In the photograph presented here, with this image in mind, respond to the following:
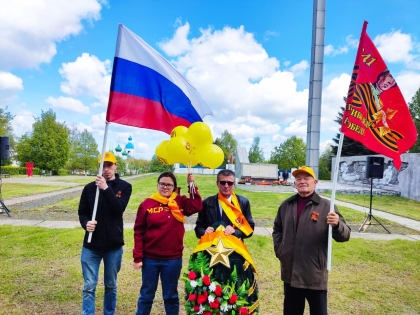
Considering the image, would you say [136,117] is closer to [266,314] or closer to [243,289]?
[243,289]

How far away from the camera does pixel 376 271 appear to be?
18.5 feet

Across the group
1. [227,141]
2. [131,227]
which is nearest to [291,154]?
Answer: [227,141]

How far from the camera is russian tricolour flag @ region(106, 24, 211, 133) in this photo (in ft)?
11.3

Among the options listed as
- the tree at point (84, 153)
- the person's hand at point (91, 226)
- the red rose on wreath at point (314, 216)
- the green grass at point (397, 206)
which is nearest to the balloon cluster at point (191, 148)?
the person's hand at point (91, 226)

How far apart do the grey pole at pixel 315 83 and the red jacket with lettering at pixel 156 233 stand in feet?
49.2

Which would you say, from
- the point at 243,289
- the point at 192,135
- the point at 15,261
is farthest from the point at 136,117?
the point at 15,261

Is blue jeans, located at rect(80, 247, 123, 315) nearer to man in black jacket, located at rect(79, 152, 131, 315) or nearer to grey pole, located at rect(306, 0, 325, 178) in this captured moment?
man in black jacket, located at rect(79, 152, 131, 315)

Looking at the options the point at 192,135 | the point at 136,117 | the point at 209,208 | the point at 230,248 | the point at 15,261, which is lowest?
the point at 15,261

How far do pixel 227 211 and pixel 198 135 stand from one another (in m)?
0.95

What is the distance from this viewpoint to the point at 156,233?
2.96 metres

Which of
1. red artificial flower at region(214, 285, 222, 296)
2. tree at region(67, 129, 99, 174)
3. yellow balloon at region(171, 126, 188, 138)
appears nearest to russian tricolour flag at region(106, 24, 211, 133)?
yellow balloon at region(171, 126, 188, 138)

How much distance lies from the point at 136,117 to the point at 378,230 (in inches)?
366

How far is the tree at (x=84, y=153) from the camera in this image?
51.3 meters

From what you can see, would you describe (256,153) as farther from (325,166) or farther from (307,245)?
(307,245)
